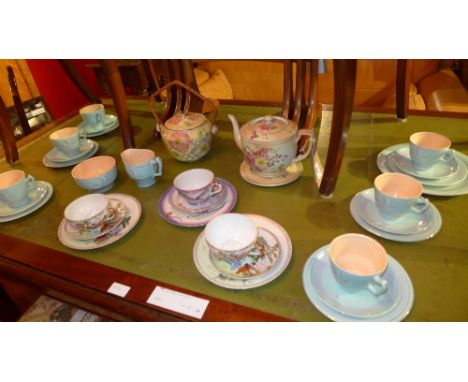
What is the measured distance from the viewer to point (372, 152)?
36.8 inches

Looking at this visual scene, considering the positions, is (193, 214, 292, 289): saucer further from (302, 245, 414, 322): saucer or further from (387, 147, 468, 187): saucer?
(387, 147, 468, 187): saucer

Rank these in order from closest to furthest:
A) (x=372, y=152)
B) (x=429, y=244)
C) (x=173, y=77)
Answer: (x=429, y=244), (x=372, y=152), (x=173, y=77)

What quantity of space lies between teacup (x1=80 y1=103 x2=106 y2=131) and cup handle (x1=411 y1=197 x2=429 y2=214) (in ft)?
3.37

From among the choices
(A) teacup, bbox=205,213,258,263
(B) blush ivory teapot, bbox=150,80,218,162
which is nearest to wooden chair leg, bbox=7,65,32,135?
(B) blush ivory teapot, bbox=150,80,218,162

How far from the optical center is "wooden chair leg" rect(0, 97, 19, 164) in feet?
3.50

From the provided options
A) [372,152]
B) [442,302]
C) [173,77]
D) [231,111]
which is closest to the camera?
[442,302]

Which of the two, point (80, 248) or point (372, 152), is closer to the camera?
point (80, 248)

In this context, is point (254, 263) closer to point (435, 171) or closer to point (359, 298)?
point (359, 298)

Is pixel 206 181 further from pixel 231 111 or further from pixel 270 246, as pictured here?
pixel 231 111

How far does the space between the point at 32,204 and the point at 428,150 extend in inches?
38.2

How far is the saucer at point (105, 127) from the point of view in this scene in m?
1.20

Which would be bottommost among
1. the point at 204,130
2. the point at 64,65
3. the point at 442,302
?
the point at 442,302

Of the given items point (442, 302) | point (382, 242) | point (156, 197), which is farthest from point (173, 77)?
point (442, 302)

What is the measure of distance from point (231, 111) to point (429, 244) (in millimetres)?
821
